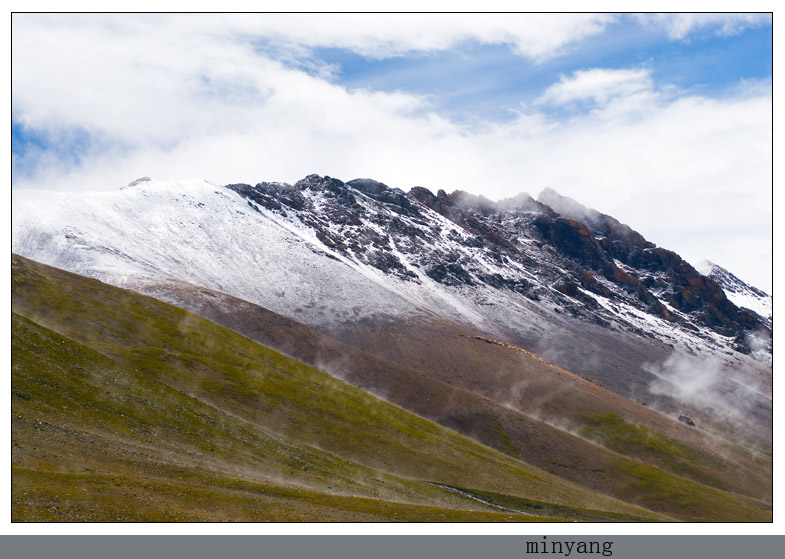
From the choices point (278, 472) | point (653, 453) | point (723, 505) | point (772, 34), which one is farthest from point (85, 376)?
point (653, 453)

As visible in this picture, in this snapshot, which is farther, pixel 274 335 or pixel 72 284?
pixel 274 335

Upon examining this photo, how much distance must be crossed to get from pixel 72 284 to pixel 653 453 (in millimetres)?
155625

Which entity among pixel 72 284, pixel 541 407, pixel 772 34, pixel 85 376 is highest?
pixel 772 34

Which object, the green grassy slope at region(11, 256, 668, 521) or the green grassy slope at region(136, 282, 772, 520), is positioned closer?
the green grassy slope at region(11, 256, 668, 521)

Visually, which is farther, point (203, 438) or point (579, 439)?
point (579, 439)

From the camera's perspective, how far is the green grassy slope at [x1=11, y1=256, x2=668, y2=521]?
61.6 meters

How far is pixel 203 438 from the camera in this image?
87.1 meters

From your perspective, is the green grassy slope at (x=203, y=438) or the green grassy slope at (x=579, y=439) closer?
the green grassy slope at (x=203, y=438)

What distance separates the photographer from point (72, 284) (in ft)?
429

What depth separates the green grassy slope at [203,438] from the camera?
61.6 m

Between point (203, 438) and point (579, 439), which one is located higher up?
point (203, 438)
